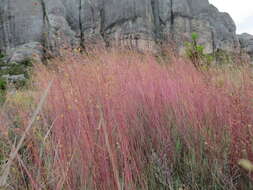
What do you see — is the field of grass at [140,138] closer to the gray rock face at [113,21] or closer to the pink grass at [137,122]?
the pink grass at [137,122]

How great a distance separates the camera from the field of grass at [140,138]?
820 mm

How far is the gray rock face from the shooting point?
14.4 metres

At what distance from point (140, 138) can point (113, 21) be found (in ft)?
55.3

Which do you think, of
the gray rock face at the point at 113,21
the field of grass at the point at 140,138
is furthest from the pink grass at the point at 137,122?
the gray rock face at the point at 113,21

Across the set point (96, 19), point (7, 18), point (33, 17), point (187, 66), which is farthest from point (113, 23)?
point (187, 66)

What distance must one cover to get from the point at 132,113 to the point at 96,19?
1722 cm

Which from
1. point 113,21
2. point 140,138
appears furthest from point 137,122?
point 113,21

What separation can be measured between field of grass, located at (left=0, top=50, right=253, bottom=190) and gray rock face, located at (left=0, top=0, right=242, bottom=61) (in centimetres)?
1208

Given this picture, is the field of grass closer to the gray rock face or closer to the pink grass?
the pink grass

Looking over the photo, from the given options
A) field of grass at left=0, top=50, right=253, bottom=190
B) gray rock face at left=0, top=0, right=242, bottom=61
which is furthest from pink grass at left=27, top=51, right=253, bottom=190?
gray rock face at left=0, top=0, right=242, bottom=61

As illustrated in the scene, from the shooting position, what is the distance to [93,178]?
0.81 metres

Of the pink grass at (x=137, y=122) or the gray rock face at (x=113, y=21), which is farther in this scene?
the gray rock face at (x=113, y=21)

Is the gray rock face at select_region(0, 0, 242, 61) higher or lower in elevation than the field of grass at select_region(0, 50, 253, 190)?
higher

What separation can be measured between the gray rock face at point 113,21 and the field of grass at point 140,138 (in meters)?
12.1
